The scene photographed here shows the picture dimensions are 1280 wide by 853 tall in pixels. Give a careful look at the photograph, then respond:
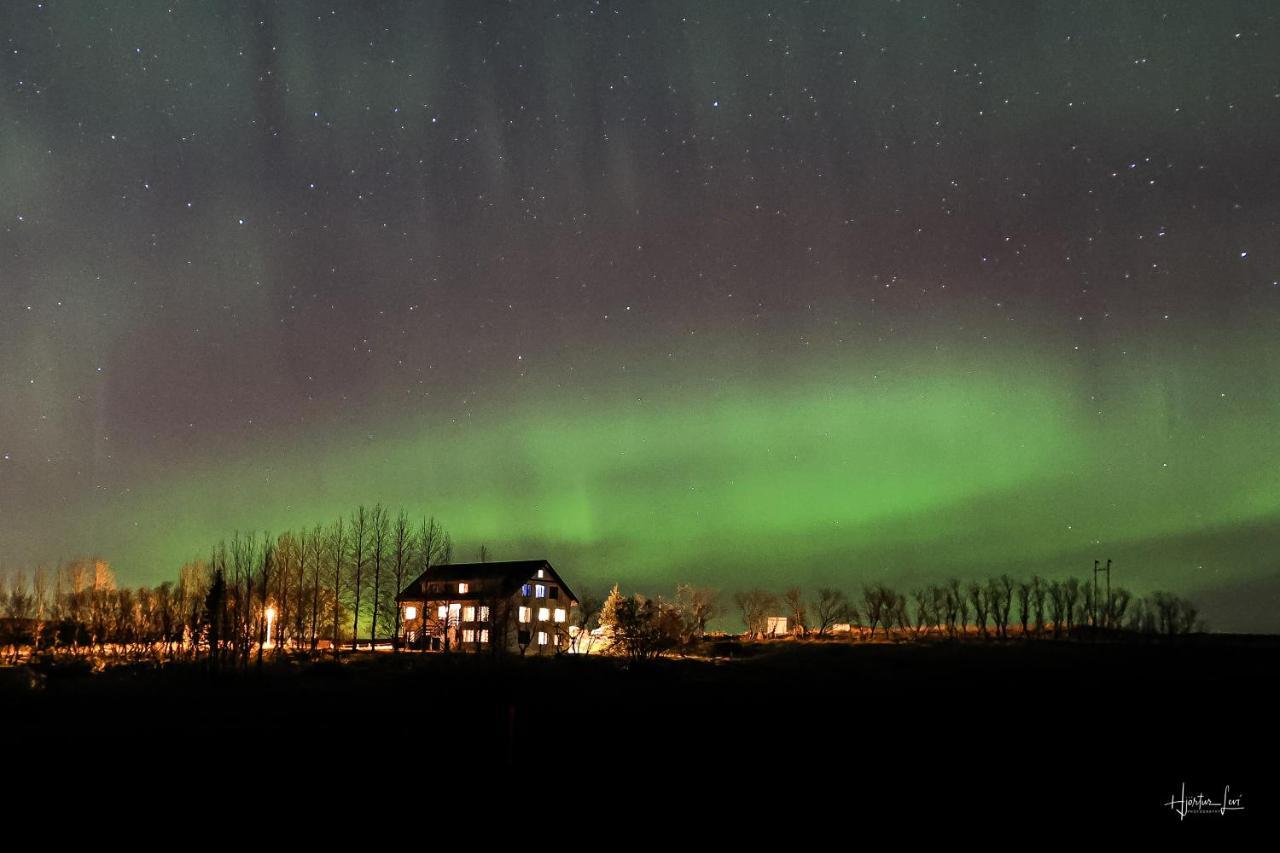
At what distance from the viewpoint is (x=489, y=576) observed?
293 feet

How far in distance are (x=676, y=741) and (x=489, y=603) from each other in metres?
57.9

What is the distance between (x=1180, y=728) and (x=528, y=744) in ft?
59.8

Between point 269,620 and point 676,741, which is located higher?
point 676,741

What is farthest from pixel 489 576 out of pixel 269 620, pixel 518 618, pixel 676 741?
pixel 676 741

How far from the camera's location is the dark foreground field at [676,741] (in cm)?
1825

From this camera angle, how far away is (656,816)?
54.7 ft

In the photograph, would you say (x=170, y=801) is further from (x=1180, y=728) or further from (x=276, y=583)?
(x=276, y=583)

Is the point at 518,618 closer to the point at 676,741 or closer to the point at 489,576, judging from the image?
the point at 489,576

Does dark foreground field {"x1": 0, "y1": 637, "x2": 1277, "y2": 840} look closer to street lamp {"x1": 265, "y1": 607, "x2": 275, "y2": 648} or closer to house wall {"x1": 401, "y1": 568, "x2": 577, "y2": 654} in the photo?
street lamp {"x1": 265, "y1": 607, "x2": 275, "y2": 648}

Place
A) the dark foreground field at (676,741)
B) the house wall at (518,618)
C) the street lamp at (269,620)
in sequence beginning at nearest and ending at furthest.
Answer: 1. the dark foreground field at (676,741)
2. the street lamp at (269,620)
3. the house wall at (518,618)

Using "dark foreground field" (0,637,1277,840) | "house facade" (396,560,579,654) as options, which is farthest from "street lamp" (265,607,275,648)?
"dark foreground field" (0,637,1277,840)

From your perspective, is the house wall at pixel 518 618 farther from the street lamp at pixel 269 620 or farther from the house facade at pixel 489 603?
the street lamp at pixel 269 620

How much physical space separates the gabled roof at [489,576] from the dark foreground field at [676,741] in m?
38.7

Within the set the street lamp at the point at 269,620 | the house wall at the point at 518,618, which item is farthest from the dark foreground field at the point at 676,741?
the house wall at the point at 518,618
